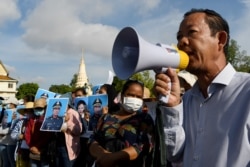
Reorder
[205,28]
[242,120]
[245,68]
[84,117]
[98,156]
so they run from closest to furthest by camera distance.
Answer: [242,120] < [205,28] < [98,156] < [84,117] < [245,68]

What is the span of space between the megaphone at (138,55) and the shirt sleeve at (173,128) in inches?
9.5

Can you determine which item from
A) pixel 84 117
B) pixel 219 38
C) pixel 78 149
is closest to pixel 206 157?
pixel 219 38

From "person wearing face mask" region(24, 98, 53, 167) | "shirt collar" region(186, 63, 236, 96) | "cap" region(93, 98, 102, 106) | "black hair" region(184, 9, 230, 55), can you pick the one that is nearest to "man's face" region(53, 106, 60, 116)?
"person wearing face mask" region(24, 98, 53, 167)

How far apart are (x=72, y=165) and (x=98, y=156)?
2815mm

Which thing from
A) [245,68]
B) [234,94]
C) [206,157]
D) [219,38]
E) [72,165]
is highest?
[245,68]

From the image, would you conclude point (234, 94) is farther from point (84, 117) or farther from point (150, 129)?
point (84, 117)

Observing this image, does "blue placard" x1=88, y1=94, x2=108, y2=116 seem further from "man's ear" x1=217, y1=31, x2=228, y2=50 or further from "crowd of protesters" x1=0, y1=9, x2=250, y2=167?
"man's ear" x1=217, y1=31, x2=228, y2=50

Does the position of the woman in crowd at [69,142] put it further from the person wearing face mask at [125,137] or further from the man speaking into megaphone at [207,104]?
the man speaking into megaphone at [207,104]

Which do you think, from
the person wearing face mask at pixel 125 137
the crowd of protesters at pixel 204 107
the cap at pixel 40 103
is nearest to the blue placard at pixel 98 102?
the cap at pixel 40 103

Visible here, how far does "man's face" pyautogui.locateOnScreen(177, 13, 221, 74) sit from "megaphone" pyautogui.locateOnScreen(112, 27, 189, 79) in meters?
0.06

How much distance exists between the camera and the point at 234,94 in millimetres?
2070

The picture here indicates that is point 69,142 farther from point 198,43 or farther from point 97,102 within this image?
point 198,43

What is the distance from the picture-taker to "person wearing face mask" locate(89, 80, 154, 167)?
3613mm

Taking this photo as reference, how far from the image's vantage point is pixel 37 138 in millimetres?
6754
